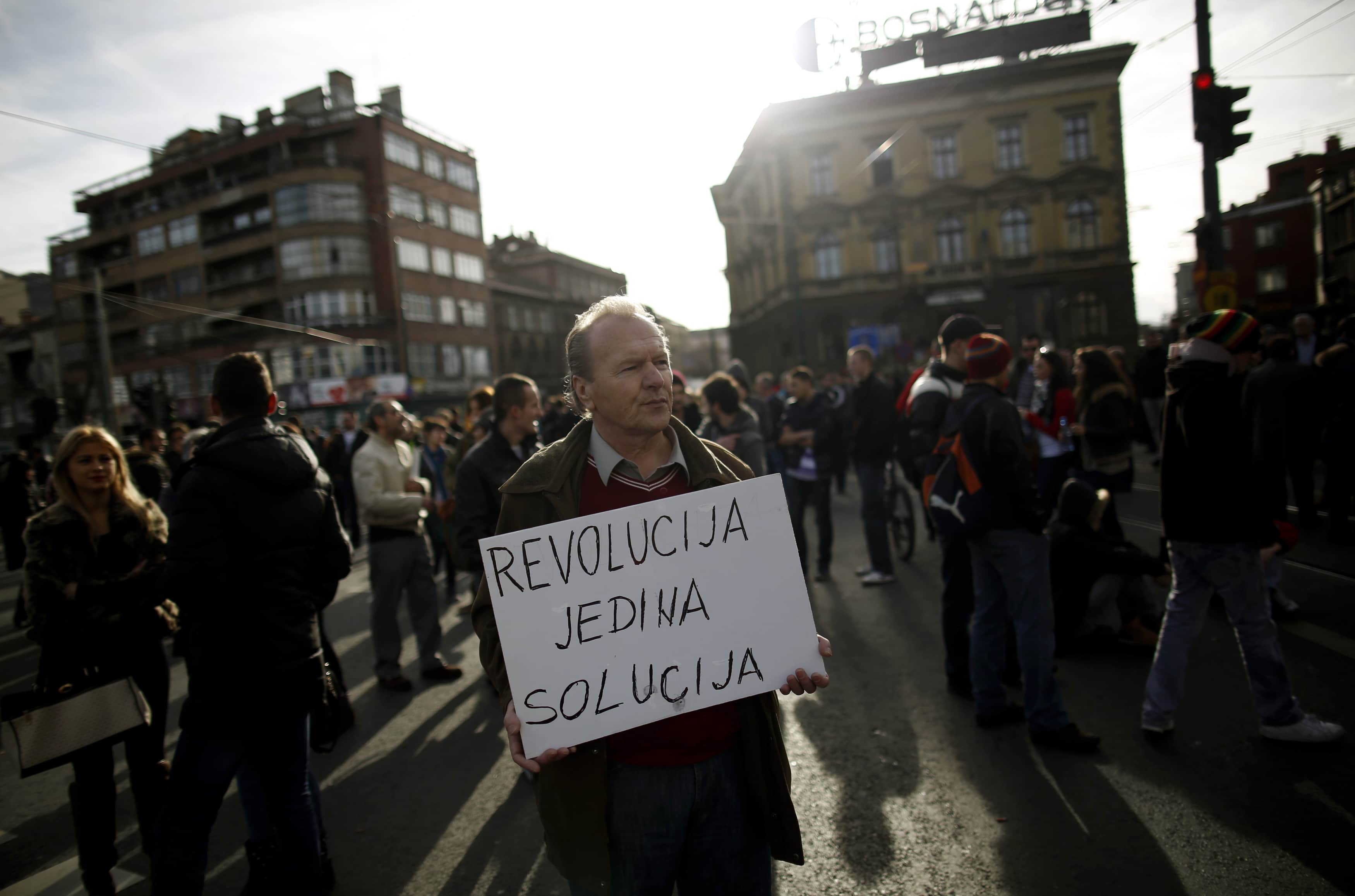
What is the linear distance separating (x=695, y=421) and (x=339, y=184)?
43050 mm

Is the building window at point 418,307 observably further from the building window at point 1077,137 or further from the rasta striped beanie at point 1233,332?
the rasta striped beanie at point 1233,332

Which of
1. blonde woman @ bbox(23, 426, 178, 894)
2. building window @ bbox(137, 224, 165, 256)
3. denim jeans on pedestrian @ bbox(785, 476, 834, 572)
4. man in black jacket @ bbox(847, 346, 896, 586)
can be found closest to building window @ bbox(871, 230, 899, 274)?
man in black jacket @ bbox(847, 346, 896, 586)

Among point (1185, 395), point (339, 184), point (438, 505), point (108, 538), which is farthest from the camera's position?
point (339, 184)

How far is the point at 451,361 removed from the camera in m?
49.2

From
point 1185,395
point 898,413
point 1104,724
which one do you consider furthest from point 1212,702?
point 898,413

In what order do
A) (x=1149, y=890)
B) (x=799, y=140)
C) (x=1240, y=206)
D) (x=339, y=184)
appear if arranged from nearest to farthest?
(x=1149, y=890) < (x=799, y=140) < (x=339, y=184) < (x=1240, y=206)

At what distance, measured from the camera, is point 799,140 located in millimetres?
38625

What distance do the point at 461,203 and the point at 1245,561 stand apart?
2103 inches

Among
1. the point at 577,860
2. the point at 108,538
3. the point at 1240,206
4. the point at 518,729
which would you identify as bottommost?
the point at 577,860

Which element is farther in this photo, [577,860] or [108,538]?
[108,538]

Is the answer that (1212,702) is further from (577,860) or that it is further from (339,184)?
(339,184)

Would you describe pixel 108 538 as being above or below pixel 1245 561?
above

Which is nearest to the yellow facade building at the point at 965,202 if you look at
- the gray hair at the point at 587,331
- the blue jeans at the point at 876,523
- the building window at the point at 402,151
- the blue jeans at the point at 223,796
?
the building window at the point at 402,151

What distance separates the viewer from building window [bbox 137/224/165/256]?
50062mm
